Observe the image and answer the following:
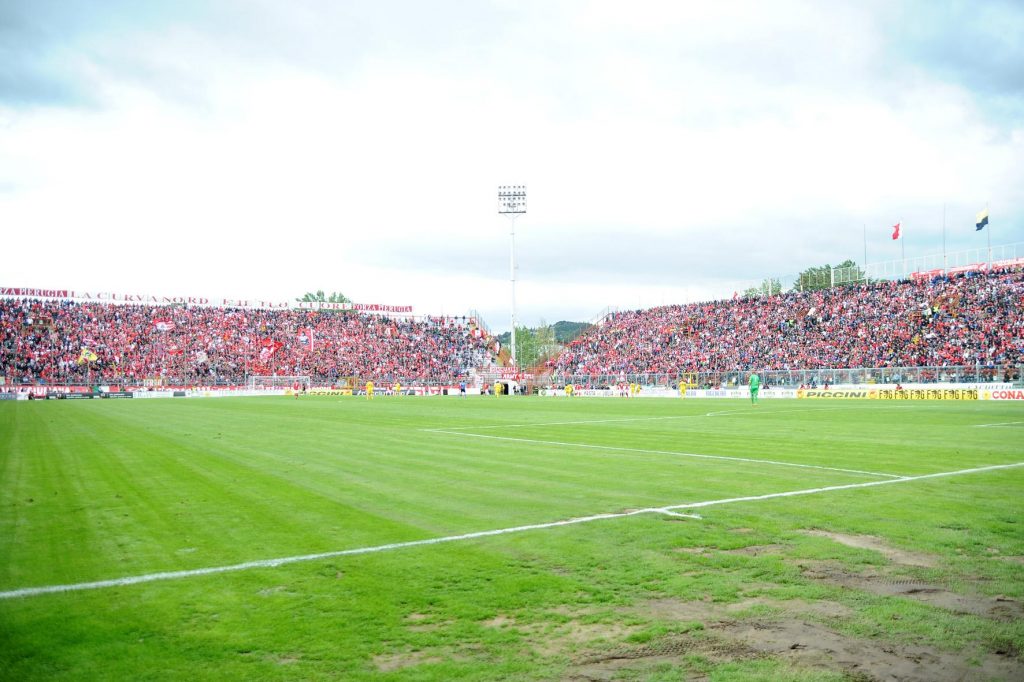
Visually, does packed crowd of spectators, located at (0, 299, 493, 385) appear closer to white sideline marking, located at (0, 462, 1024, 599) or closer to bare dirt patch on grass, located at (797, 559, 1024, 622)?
white sideline marking, located at (0, 462, 1024, 599)

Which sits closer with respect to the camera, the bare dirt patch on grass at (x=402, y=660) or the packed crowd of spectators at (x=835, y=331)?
the bare dirt patch on grass at (x=402, y=660)

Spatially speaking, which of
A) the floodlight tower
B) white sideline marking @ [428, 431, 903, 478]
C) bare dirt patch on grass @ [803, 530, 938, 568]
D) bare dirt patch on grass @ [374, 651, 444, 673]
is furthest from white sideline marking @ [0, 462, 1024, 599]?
the floodlight tower

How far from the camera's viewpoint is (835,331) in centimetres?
5431

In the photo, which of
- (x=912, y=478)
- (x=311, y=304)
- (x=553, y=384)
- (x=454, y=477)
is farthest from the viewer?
(x=311, y=304)

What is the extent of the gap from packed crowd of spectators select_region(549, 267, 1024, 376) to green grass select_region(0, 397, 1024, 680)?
3846 cm

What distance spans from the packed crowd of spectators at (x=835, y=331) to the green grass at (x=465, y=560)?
38459 millimetres

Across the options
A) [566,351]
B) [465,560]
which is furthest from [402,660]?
[566,351]

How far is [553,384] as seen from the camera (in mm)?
68375

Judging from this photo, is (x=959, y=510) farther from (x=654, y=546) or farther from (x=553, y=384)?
(x=553, y=384)

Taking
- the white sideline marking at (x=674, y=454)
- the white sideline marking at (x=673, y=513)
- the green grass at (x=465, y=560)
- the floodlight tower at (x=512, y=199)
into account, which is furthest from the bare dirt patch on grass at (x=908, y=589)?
the floodlight tower at (x=512, y=199)

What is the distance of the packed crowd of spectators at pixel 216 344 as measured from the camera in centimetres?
6481

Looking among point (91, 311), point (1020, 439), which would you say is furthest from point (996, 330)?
point (91, 311)

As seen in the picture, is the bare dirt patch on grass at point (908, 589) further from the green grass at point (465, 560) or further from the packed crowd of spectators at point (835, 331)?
the packed crowd of spectators at point (835, 331)

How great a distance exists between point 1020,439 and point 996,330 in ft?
115
